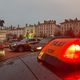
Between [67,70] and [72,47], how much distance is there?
6.7 inches

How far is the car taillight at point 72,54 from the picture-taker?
179cm

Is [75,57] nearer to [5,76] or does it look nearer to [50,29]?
[5,76]

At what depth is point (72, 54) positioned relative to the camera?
71.1 inches

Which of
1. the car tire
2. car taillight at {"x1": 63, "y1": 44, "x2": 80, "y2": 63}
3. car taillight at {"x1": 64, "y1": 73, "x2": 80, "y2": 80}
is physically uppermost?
car taillight at {"x1": 63, "y1": 44, "x2": 80, "y2": 63}

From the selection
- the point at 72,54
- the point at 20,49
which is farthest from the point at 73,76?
the point at 20,49

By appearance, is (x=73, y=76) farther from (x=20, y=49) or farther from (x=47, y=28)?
(x=47, y=28)

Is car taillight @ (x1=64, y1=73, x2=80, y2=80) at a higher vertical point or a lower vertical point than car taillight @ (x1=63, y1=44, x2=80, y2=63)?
lower

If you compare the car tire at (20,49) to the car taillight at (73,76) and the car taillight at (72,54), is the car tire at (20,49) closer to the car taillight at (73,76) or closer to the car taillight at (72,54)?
the car taillight at (72,54)

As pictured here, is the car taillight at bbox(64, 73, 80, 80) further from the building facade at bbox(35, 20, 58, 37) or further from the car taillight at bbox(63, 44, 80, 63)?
the building facade at bbox(35, 20, 58, 37)

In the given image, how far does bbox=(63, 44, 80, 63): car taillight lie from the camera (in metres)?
1.79

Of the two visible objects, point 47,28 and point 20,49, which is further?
point 47,28

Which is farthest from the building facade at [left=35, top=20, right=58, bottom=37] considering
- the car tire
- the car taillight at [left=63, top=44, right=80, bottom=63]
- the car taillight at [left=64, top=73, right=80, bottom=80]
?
the car taillight at [left=64, top=73, right=80, bottom=80]

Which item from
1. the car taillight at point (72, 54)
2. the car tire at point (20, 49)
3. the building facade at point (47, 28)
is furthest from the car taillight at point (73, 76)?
the building facade at point (47, 28)

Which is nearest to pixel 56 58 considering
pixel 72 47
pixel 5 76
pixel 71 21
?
pixel 72 47
